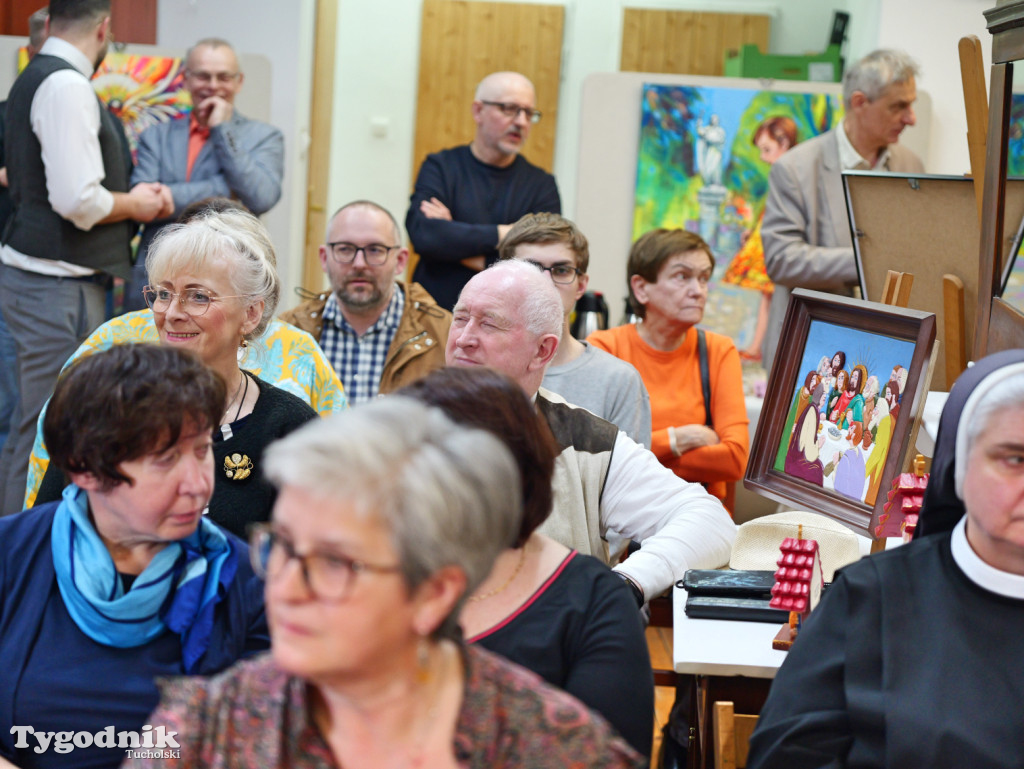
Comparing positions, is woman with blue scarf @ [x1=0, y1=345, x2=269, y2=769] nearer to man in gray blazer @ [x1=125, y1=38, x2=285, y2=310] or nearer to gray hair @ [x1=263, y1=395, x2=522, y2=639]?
gray hair @ [x1=263, y1=395, x2=522, y2=639]

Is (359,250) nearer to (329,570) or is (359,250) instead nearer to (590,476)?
(590,476)

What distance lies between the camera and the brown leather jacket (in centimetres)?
371

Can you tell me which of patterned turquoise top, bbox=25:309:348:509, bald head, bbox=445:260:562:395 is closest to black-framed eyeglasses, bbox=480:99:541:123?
patterned turquoise top, bbox=25:309:348:509

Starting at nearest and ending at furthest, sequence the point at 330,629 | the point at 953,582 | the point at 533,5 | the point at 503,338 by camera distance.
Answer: the point at 330,629, the point at 953,582, the point at 503,338, the point at 533,5

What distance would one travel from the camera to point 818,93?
607cm

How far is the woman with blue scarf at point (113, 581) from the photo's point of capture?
1625 millimetres

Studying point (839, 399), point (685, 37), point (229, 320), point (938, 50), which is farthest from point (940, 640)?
point (685, 37)

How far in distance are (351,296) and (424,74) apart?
4776mm

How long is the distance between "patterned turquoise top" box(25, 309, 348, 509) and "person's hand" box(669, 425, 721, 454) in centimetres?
108

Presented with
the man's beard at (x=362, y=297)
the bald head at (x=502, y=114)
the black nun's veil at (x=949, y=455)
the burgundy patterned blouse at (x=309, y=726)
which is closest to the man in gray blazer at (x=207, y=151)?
the bald head at (x=502, y=114)

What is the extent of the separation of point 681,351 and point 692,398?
0.18m

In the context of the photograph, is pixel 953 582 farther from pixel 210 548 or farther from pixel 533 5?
pixel 533 5

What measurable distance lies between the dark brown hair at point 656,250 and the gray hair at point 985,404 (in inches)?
84.4

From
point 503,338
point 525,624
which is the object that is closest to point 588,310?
point 503,338
